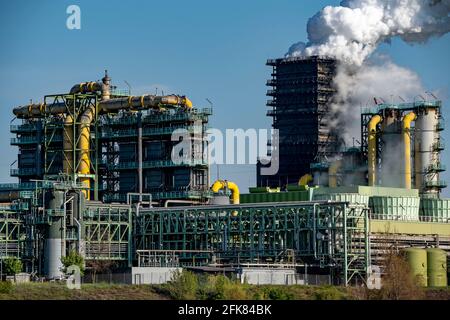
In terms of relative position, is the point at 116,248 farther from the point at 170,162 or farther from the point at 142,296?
the point at 142,296

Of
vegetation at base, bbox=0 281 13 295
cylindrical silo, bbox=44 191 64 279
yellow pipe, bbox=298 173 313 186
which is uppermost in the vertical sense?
yellow pipe, bbox=298 173 313 186

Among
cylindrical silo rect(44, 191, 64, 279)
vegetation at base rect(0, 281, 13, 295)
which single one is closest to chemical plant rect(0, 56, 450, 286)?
cylindrical silo rect(44, 191, 64, 279)

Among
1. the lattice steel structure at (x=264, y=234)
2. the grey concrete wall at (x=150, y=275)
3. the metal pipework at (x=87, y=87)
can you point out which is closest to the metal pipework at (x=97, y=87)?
the metal pipework at (x=87, y=87)

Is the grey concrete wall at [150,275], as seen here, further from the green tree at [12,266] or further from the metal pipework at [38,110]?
the metal pipework at [38,110]

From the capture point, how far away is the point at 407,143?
5999 inches

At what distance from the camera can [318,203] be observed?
12362 cm

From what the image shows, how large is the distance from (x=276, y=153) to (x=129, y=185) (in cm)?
3573

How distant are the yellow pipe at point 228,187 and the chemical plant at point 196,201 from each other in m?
0.16

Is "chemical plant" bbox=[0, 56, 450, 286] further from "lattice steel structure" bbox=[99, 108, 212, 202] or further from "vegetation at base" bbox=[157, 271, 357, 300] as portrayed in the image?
"vegetation at base" bbox=[157, 271, 357, 300]

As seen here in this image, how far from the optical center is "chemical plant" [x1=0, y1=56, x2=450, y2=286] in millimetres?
123438

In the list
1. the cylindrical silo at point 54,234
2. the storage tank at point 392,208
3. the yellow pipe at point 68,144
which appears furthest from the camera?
the yellow pipe at point 68,144

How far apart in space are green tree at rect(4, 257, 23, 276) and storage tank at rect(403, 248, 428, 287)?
105 ft

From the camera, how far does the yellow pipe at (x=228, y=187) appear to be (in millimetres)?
144837
